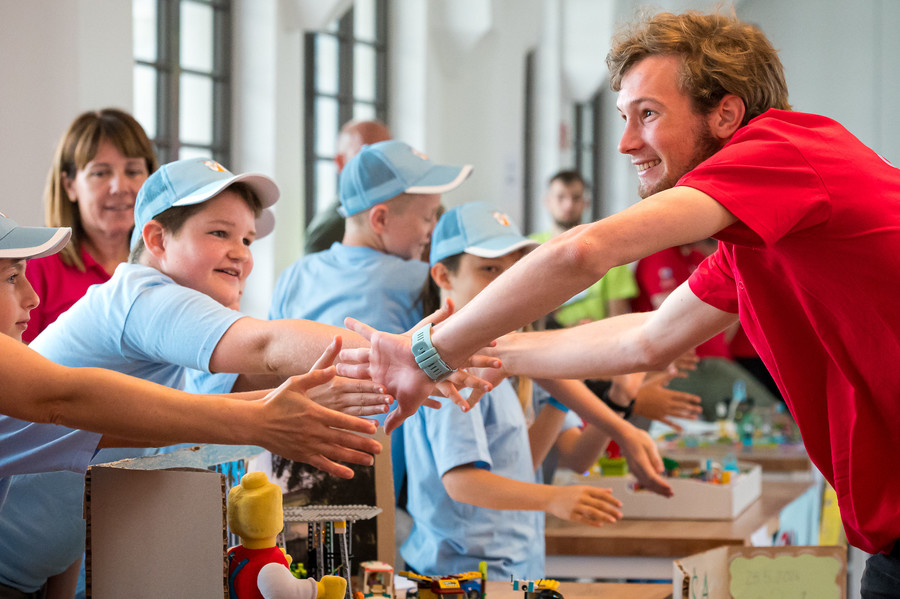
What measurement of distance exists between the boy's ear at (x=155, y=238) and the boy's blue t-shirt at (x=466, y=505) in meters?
0.74

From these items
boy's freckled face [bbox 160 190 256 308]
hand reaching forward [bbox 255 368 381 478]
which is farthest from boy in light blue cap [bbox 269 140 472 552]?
hand reaching forward [bbox 255 368 381 478]

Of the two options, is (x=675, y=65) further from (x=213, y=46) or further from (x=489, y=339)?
(x=213, y=46)

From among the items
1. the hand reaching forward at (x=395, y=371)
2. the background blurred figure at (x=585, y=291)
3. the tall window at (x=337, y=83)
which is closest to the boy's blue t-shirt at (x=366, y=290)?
the hand reaching forward at (x=395, y=371)

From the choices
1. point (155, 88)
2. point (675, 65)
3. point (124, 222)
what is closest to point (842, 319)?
point (675, 65)

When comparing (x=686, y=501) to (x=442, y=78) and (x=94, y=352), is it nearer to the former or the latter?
(x=94, y=352)

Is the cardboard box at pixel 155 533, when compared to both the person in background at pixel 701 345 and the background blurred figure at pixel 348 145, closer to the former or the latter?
the background blurred figure at pixel 348 145

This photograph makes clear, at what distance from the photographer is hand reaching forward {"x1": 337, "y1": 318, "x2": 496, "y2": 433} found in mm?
1645

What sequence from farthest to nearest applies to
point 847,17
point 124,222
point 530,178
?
point 847,17 < point 530,178 < point 124,222

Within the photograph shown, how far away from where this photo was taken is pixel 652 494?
113 inches

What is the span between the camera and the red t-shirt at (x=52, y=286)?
269 cm

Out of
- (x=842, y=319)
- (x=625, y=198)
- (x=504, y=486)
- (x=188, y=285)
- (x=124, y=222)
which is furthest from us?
(x=625, y=198)

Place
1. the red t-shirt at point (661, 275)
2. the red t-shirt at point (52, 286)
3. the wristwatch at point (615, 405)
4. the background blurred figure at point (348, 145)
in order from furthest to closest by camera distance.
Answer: the red t-shirt at point (661, 275)
the background blurred figure at point (348, 145)
the wristwatch at point (615, 405)
the red t-shirt at point (52, 286)

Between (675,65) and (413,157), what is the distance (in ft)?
4.70

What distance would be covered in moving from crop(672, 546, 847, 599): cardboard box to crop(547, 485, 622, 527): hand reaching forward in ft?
1.04
